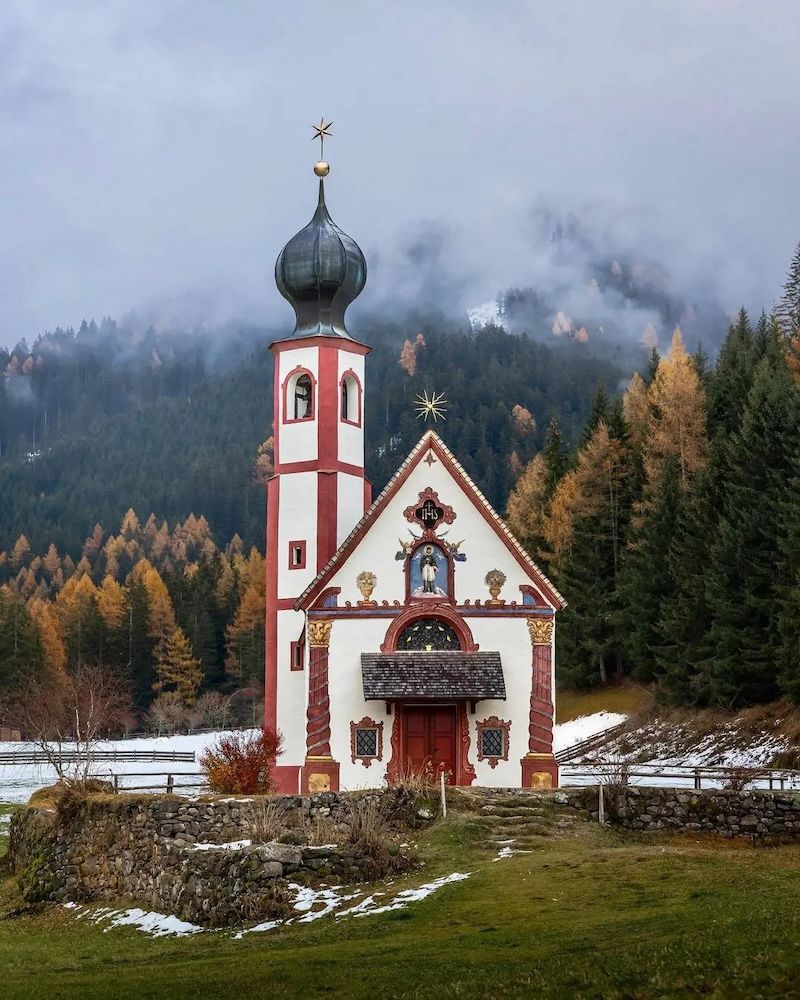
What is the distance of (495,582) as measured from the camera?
38500 mm

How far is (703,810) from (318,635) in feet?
44.9

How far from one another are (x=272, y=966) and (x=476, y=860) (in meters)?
7.62

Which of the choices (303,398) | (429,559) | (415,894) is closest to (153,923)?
(415,894)

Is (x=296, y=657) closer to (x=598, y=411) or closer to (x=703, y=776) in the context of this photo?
(x=703, y=776)

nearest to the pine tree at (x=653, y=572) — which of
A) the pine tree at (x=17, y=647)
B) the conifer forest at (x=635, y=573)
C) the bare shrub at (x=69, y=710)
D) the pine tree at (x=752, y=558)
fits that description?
the conifer forest at (x=635, y=573)

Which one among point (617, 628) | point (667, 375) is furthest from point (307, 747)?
point (667, 375)

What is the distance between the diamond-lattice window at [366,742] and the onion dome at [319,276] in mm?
13030

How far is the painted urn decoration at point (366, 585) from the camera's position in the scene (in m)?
38.5

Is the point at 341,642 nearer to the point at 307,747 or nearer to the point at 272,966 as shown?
the point at 307,747

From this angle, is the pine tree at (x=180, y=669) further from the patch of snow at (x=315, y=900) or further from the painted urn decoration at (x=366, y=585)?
the patch of snow at (x=315, y=900)

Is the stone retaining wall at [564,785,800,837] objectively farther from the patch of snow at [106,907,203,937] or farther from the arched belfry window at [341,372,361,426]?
the arched belfry window at [341,372,361,426]

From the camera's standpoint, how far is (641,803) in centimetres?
2762

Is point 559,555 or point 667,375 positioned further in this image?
point 559,555

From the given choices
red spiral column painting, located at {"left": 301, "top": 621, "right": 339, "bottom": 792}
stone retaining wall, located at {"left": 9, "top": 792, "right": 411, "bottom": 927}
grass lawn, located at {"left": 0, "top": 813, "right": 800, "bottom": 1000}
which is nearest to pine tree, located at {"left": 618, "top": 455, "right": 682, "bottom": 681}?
red spiral column painting, located at {"left": 301, "top": 621, "right": 339, "bottom": 792}
